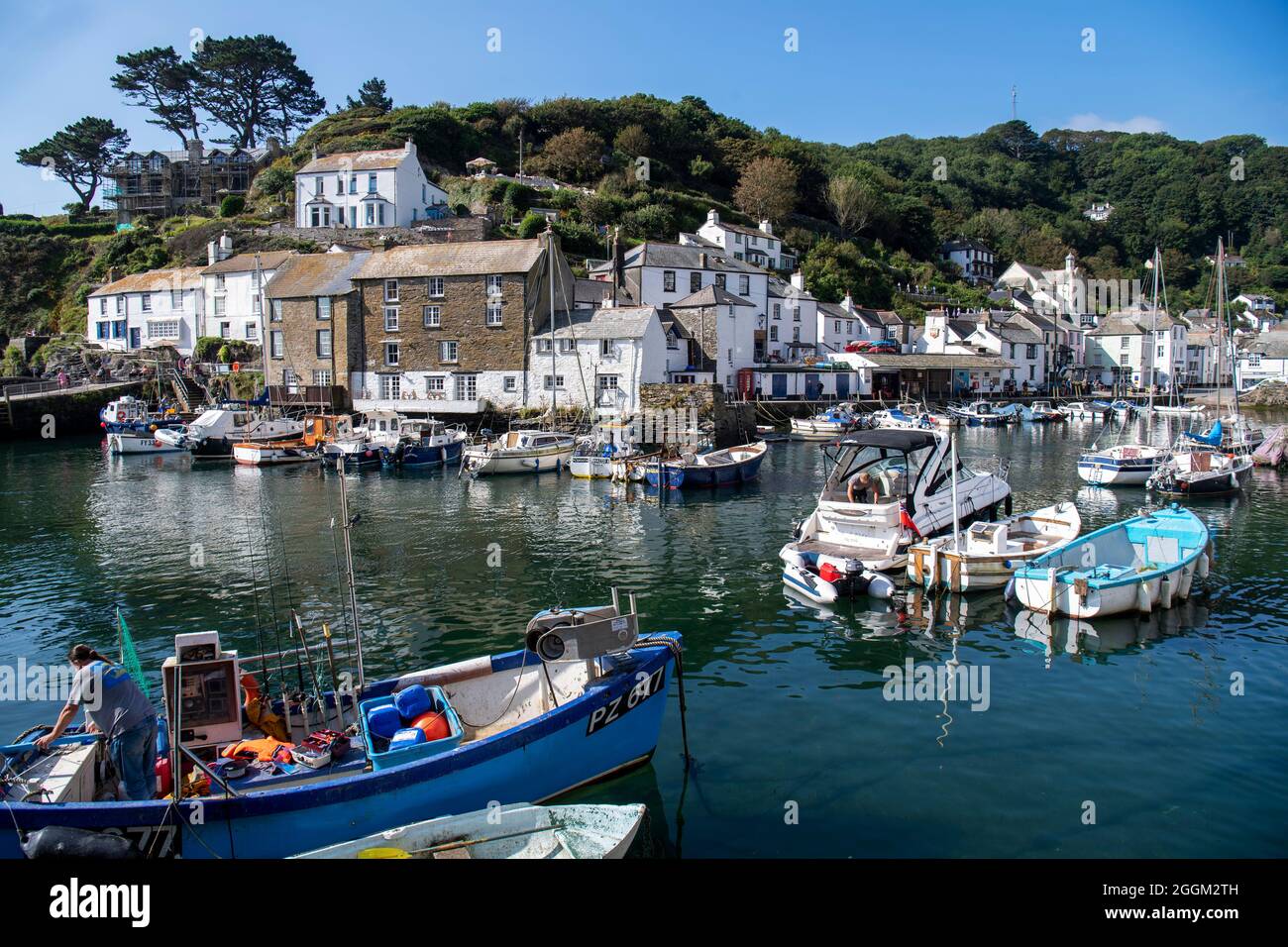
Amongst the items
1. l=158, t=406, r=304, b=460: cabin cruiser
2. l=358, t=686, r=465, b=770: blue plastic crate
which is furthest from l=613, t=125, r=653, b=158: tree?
l=358, t=686, r=465, b=770: blue plastic crate

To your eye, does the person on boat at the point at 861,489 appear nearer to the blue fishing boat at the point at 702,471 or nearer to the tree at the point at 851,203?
the blue fishing boat at the point at 702,471

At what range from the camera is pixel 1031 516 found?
24.2 m

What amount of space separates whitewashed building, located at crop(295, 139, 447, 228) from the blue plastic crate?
249 feet

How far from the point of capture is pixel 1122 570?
1955 cm

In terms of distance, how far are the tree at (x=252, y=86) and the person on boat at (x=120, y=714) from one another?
120m

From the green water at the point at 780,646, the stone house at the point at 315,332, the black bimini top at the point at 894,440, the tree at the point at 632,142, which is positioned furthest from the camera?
the tree at the point at 632,142

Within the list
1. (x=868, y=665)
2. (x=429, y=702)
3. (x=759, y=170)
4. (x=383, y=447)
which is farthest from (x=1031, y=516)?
(x=759, y=170)

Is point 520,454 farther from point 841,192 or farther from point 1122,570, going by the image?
point 841,192

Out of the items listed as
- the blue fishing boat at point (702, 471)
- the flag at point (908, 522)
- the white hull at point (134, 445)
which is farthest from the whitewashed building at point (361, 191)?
the flag at point (908, 522)

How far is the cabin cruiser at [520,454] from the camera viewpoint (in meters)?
43.8

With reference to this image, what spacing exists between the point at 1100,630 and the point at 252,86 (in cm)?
12350

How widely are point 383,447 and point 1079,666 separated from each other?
131 ft
